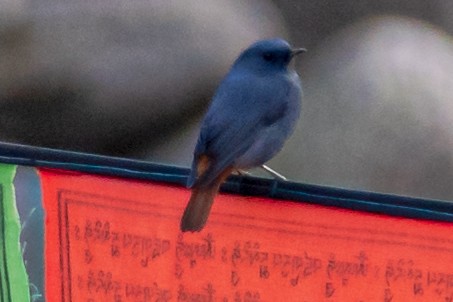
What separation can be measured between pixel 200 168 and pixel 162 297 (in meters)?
0.14

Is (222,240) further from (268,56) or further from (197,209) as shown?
(268,56)

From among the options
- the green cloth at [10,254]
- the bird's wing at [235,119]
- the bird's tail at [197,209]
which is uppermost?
the bird's wing at [235,119]

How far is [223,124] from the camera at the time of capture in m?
0.98

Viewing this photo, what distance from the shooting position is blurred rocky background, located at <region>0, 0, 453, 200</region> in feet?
5.22

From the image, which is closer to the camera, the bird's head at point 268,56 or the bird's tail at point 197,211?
the bird's tail at point 197,211

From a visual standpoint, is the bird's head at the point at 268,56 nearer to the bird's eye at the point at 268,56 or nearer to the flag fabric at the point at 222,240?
the bird's eye at the point at 268,56

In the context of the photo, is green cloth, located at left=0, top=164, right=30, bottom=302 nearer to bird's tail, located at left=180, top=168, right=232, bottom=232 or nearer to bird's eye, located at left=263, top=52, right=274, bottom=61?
bird's tail, located at left=180, top=168, right=232, bottom=232

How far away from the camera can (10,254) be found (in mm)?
924

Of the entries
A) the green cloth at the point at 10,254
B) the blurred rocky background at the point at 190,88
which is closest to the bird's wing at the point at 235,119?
the green cloth at the point at 10,254

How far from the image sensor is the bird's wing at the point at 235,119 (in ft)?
3.13

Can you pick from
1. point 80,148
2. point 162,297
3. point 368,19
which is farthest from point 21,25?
point 162,297

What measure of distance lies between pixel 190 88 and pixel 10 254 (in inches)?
31.9

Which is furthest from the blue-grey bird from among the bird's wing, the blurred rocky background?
the blurred rocky background

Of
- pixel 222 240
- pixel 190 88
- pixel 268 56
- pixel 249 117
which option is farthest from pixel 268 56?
pixel 190 88
